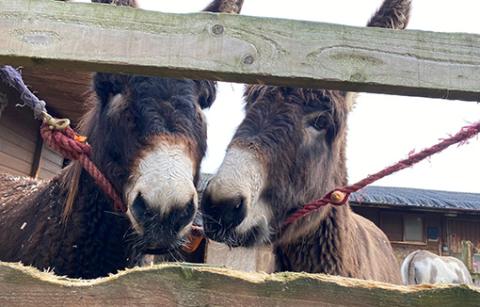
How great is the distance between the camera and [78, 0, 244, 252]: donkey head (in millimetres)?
2420

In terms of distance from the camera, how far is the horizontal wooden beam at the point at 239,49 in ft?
5.13

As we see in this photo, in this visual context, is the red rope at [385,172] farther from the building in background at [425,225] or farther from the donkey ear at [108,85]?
the building in background at [425,225]

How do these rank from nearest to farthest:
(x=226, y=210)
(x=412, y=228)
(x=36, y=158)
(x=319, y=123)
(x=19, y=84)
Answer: (x=226, y=210), (x=19, y=84), (x=319, y=123), (x=36, y=158), (x=412, y=228)

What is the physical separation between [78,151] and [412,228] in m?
18.3

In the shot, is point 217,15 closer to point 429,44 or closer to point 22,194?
point 429,44

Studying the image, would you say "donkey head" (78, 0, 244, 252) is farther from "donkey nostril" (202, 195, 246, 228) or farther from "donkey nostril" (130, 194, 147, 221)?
"donkey nostril" (202, 195, 246, 228)

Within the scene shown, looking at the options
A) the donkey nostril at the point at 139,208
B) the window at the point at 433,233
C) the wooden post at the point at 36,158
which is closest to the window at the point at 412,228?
the window at the point at 433,233

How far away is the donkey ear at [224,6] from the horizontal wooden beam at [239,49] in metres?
2.00

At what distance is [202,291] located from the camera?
1.25m

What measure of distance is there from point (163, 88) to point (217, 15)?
1.48m

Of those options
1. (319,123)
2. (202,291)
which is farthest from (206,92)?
(202,291)

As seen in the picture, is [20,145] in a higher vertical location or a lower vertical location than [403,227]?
lower

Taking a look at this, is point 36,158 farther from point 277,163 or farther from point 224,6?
point 277,163

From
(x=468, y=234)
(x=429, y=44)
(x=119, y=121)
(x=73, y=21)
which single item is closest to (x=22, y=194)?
(x=119, y=121)
